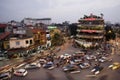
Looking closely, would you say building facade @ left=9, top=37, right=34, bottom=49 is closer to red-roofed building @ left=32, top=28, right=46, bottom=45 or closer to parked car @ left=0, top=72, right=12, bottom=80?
red-roofed building @ left=32, top=28, right=46, bottom=45

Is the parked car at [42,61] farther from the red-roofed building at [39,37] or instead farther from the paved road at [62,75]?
the red-roofed building at [39,37]

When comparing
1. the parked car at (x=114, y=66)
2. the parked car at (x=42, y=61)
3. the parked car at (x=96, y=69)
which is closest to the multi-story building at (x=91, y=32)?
the parked car at (x=114, y=66)

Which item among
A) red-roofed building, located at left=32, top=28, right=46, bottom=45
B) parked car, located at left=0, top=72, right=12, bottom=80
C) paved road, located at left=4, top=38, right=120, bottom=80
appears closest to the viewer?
parked car, located at left=0, top=72, right=12, bottom=80

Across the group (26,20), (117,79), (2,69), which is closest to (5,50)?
(2,69)

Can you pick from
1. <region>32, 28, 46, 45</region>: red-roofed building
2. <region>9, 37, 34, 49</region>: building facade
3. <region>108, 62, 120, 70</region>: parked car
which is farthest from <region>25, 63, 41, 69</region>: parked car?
<region>32, 28, 46, 45</region>: red-roofed building

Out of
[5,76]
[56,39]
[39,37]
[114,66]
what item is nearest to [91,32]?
[56,39]

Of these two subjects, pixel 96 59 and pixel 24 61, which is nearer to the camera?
pixel 24 61

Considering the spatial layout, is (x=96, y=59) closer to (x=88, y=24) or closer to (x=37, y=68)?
(x=37, y=68)

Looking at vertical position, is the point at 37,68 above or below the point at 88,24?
below
